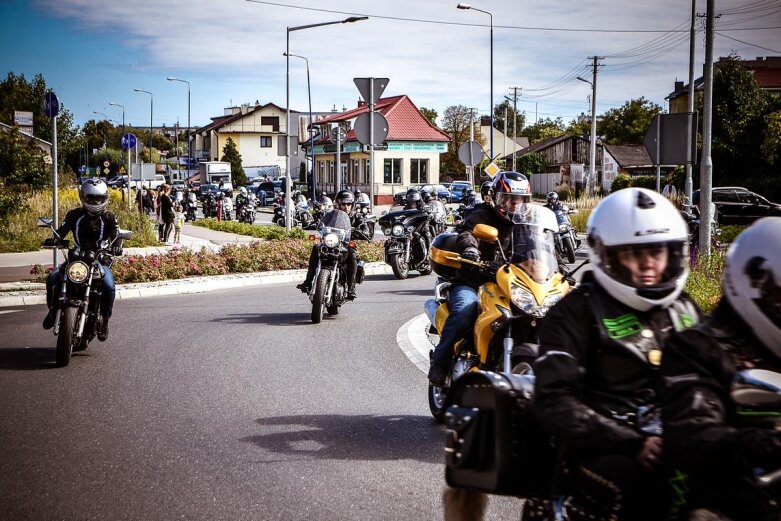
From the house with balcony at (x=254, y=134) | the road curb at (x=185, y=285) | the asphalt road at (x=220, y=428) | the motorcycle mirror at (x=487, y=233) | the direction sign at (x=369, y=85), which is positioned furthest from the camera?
the house with balcony at (x=254, y=134)

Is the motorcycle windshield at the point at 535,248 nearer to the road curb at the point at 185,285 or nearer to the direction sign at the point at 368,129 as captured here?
the road curb at the point at 185,285

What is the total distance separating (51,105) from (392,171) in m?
59.1

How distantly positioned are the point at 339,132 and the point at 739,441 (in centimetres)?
2797

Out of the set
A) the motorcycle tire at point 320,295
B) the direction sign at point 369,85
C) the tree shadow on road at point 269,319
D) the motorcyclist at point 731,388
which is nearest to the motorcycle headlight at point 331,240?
the motorcycle tire at point 320,295

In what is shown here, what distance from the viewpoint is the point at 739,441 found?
7.73ft

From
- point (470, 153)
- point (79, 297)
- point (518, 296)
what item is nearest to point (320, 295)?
point (79, 297)

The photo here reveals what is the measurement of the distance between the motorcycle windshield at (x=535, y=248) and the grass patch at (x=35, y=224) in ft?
68.5

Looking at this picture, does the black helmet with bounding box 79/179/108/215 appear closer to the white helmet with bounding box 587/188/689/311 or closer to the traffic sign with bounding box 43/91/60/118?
the traffic sign with bounding box 43/91/60/118

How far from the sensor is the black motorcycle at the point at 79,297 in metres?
8.90

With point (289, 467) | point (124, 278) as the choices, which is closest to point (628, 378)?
point (289, 467)

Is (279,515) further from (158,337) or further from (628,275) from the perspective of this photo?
(158,337)

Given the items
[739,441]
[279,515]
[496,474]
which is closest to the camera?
[739,441]

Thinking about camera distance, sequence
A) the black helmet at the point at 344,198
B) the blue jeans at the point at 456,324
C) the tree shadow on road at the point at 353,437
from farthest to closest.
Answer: the black helmet at the point at 344,198 → the blue jeans at the point at 456,324 → the tree shadow on road at the point at 353,437

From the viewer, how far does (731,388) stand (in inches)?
104
